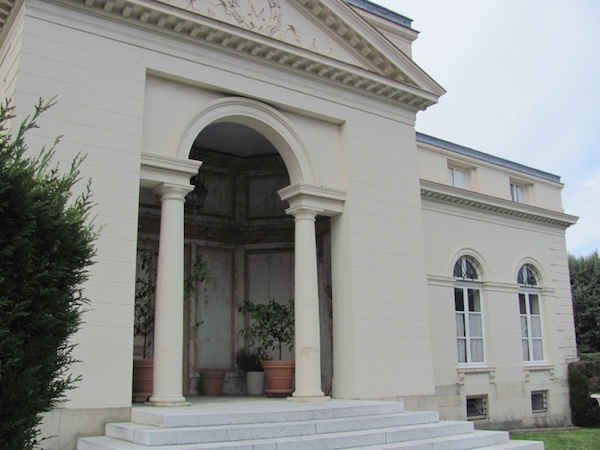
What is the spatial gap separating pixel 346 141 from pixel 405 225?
6.34 ft

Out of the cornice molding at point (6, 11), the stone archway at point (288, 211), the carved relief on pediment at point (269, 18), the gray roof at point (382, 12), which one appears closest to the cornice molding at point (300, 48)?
the carved relief on pediment at point (269, 18)

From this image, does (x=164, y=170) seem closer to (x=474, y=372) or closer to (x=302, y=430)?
(x=302, y=430)

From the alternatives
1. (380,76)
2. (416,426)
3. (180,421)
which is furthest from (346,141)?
(180,421)

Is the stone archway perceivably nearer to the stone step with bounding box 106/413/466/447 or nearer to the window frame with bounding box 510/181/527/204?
the stone step with bounding box 106/413/466/447

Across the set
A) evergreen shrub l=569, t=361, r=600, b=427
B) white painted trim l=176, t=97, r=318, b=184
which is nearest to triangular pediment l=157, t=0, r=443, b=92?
white painted trim l=176, t=97, r=318, b=184

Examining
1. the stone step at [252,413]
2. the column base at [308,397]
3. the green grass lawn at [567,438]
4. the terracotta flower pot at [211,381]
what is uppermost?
the terracotta flower pot at [211,381]

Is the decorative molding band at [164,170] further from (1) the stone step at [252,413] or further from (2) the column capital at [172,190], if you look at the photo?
(1) the stone step at [252,413]

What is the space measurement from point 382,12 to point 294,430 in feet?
28.5

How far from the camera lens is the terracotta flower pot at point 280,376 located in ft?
38.0

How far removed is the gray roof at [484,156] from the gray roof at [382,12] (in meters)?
3.28

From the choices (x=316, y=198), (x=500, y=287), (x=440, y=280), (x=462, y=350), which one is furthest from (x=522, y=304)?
(x=316, y=198)

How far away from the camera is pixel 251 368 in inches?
517

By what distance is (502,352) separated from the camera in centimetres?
1611

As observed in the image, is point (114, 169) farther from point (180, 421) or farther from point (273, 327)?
point (273, 327)
